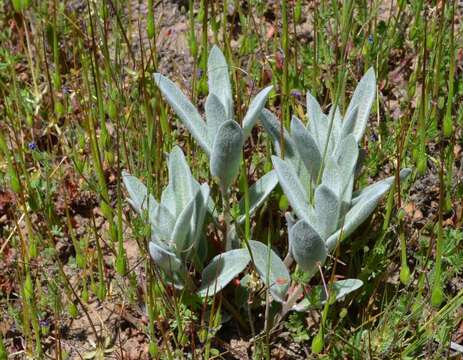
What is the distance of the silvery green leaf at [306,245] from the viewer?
174cm

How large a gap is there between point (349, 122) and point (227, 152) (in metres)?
0.38

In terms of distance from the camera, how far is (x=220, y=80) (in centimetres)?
201

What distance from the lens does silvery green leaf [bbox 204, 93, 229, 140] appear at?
1879 millimetres

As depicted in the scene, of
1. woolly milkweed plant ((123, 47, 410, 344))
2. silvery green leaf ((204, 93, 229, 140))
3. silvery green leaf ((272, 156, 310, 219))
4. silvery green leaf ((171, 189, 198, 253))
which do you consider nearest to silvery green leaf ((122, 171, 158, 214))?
woolly milkweed plant ((123, 47, 410, 344))

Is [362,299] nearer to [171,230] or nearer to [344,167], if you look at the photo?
[344,167]

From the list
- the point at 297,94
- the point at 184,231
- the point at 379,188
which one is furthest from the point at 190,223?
the point at 297,94

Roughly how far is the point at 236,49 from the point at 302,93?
1.59 ft

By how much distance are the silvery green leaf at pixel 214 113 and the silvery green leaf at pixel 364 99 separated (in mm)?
386

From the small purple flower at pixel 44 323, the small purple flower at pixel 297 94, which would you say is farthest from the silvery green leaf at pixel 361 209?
the small purple flower at pixel 44 323

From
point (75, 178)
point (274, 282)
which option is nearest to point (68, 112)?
point (75, 178)

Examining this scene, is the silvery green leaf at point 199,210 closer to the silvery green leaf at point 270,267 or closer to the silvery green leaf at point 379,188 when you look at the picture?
the silvery green leaf at point 270,267

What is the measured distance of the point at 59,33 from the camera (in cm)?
311

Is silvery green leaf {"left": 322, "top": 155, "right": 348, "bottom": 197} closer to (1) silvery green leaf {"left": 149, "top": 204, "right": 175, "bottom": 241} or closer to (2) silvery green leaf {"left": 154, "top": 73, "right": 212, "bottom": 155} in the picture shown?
(2) silvery green leaf {"left": 154, "top": 73, "right": 212, "bottom": 155}

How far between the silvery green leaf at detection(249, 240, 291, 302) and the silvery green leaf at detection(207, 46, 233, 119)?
1.33 feet
